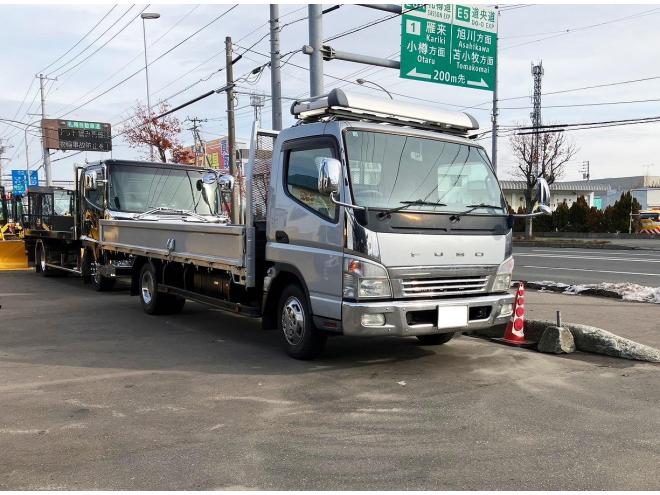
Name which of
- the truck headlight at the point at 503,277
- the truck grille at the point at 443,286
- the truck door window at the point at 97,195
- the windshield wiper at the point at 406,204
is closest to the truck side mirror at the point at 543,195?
the truck headlight at the point at 503,277

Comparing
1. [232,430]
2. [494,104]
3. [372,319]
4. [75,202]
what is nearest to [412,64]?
[75,202]

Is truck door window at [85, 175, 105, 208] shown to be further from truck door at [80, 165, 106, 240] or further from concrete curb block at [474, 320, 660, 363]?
concrete curb block at [474, 320, 660, 363]

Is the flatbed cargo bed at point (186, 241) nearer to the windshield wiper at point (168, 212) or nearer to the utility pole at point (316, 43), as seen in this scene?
the windshield wiper at point (168, 212)

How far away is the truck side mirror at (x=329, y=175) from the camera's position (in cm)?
551

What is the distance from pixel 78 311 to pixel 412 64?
900 cm

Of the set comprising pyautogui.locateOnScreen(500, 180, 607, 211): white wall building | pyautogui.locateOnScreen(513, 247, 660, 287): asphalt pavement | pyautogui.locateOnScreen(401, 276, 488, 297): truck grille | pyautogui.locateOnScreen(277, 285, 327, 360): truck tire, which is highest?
pyautogui.locateOnScreen(500, 180, 607, 211): white wall building

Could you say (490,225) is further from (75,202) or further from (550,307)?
(75,202)

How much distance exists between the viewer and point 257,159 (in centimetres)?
725

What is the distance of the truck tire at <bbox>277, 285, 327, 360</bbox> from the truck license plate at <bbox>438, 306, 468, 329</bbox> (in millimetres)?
1298

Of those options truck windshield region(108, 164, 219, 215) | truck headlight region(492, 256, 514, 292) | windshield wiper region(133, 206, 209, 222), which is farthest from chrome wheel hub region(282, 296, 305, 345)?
truck windshield region(108, 164, 219, 215)

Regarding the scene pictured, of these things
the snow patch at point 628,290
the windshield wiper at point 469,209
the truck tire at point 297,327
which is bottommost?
the snow patch at point 628,290

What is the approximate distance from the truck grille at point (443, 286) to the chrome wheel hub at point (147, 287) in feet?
17.9

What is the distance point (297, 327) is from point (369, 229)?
156cm

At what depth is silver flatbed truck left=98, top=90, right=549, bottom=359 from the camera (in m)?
5.72
